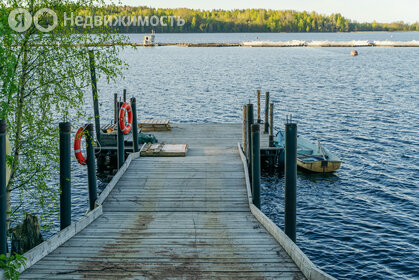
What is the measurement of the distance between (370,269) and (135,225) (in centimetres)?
810

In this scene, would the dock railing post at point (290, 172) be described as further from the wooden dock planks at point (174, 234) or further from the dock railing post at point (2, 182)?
the dock railing post at point (2, 182)

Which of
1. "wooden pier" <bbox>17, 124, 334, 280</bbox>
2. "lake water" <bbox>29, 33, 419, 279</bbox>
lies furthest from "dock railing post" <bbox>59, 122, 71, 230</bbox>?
"lake water" <bbox>29, 33, 419, 279</bbox>

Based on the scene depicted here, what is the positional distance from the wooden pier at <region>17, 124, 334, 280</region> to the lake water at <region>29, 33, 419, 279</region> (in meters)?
4.42

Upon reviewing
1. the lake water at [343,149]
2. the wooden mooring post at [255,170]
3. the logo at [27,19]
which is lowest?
the lake water at [343,149]

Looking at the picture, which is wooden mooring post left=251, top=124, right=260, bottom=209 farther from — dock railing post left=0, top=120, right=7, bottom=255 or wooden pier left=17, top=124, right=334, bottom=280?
dock railing post left=0, top=120, right=7, bottom=255

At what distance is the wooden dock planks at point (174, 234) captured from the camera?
9.01m

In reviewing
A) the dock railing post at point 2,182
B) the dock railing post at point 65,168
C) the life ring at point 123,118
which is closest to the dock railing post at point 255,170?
the dock railing post at point 65,168

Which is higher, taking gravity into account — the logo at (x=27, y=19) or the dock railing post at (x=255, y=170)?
the logo at (x=27, y=19)

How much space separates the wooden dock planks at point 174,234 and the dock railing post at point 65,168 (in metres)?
0.80

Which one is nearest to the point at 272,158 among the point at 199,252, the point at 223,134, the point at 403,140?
the point at 223,134

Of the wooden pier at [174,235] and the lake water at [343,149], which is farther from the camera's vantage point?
the lake water at [343,149]

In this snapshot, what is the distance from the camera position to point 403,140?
3325 centimetres

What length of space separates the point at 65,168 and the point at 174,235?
323 cm

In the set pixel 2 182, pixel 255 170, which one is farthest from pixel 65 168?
pixel 255 170
